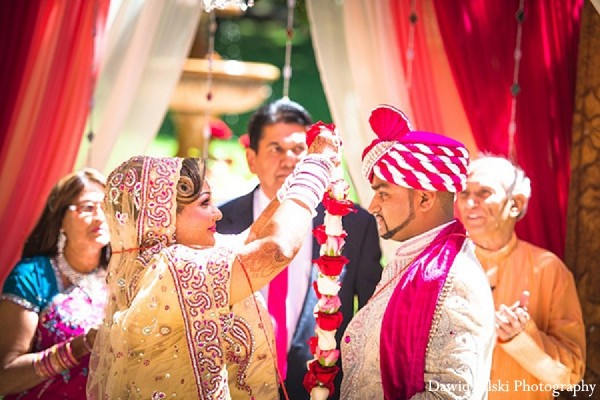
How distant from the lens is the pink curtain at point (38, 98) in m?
5.12

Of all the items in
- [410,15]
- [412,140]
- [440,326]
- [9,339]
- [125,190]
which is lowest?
[9,339]

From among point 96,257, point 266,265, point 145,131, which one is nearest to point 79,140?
point 145,131

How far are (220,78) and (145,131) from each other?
2.57 metres

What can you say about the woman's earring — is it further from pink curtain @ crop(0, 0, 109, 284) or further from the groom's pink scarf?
the groom's pink scarf

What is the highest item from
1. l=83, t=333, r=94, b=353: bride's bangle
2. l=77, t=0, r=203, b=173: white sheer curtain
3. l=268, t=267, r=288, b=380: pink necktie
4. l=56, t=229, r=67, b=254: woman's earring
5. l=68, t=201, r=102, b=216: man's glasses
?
l=77, t=0, r=203, b=173: white sheer curtain

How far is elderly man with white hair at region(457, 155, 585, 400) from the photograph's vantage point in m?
4.18

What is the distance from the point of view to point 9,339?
412 cm

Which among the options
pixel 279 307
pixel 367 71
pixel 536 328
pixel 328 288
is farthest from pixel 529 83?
pixel 328 288

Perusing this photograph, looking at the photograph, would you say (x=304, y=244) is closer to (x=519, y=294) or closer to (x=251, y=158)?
(x=251, y=158)

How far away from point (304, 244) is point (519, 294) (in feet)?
3.57

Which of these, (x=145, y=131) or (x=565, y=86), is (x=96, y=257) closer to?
(x=145, y=131)

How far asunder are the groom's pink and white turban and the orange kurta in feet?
3.54

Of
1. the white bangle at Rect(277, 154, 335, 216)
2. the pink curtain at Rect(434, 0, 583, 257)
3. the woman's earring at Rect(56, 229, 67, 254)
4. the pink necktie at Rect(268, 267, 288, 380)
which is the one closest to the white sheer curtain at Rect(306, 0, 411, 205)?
the pink curtain at Rect(434, 0, 583, 257)

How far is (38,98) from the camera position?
17.1 ft
